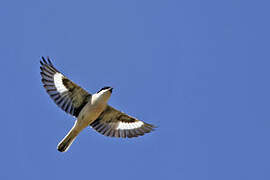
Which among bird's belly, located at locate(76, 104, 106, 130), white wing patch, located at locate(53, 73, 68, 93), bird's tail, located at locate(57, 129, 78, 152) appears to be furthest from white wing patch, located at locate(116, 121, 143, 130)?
white wing patch, located at locate(53, 73, 68, 93)

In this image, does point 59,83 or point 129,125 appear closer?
point 59,83

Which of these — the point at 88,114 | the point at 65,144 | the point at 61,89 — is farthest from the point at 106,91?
the point at 65,144

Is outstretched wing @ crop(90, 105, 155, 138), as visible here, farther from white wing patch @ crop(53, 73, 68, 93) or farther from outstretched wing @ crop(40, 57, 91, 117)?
white wing patch @ crop(53, 73, 68, 93)

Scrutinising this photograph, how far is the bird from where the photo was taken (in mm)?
19625

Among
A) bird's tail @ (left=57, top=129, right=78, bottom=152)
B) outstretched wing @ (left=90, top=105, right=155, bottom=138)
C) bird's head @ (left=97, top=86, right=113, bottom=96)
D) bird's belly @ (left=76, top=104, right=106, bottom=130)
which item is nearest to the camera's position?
bird's head @ (left=97, top=86, right=113, bottom=96)

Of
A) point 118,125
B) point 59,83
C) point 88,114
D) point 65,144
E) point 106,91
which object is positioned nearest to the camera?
point 106,91

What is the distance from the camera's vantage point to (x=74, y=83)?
1992cm

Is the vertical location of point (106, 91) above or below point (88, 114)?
above

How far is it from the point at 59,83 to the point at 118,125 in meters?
2.22

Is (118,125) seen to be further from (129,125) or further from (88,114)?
(88,114)

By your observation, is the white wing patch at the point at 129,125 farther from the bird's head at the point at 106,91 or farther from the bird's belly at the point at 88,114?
the bird's head at the point at 106,91

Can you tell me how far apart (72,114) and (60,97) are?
1.98 feet

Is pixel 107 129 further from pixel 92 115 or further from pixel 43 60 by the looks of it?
pixel 43 60

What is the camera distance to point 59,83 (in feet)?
65.8
